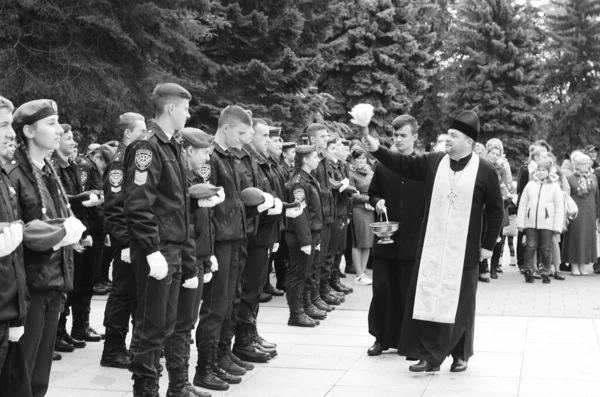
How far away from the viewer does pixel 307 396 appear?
275 inches

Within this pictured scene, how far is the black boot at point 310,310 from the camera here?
10664 mm

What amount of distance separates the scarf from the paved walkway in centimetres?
462

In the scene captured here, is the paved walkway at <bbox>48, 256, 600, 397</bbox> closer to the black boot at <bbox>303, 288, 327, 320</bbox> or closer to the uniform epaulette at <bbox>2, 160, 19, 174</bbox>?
the black boot at <bbox>303, 288, 327, 320</bbox>

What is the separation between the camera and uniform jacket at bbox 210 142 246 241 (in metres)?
7.14

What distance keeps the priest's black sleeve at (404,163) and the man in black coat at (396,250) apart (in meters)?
0.37

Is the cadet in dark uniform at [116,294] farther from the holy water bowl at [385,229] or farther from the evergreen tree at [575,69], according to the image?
the evergreen tree at [575,69]

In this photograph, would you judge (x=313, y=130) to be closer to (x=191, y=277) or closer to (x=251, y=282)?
(x=251, y=282)

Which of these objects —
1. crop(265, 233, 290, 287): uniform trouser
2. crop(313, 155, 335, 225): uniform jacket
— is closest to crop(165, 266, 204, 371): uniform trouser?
crop(313, 155, 335, 225): uniform jacket

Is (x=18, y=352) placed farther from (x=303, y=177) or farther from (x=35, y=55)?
(x=35, y=55)

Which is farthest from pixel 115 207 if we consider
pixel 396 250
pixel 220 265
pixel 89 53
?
pixel 89 53

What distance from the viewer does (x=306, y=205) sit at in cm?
1041

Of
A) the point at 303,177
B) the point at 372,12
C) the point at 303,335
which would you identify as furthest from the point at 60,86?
the point at 372,12

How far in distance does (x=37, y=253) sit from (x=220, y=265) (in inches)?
89.3

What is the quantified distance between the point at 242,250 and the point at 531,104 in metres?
33.1
